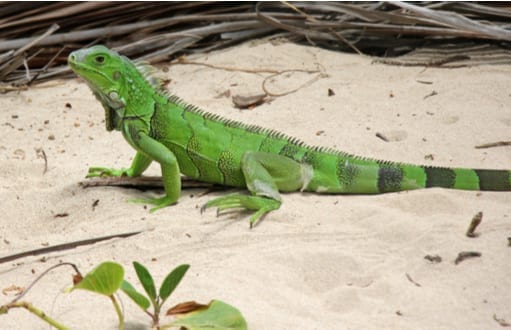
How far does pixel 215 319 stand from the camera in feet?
8.39

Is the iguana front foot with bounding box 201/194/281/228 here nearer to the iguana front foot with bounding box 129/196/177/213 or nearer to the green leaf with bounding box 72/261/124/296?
the iguana front foot with bounding box 129/196/177/213

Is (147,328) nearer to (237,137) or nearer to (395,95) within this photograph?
(237,137)

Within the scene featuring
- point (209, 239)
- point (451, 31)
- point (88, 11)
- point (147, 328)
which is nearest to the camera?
point (147, 328)

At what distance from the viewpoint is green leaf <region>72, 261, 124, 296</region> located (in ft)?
7.77

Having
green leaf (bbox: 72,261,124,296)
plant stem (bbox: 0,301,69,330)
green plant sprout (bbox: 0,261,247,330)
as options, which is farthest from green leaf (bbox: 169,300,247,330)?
plant stem (bbox: 0,301,69,330)

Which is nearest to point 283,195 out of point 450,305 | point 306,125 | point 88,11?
point 306,125

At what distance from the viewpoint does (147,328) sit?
2.70 meters

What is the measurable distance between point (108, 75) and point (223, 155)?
756mm

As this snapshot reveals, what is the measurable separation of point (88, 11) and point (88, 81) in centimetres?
268

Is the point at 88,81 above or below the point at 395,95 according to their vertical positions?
above

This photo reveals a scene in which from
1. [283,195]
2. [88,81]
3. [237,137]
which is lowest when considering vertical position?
[283,195]

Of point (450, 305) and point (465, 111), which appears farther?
point (465, 111)

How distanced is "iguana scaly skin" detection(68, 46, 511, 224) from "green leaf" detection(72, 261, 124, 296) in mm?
1562

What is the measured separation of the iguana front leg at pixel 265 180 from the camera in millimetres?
3900
